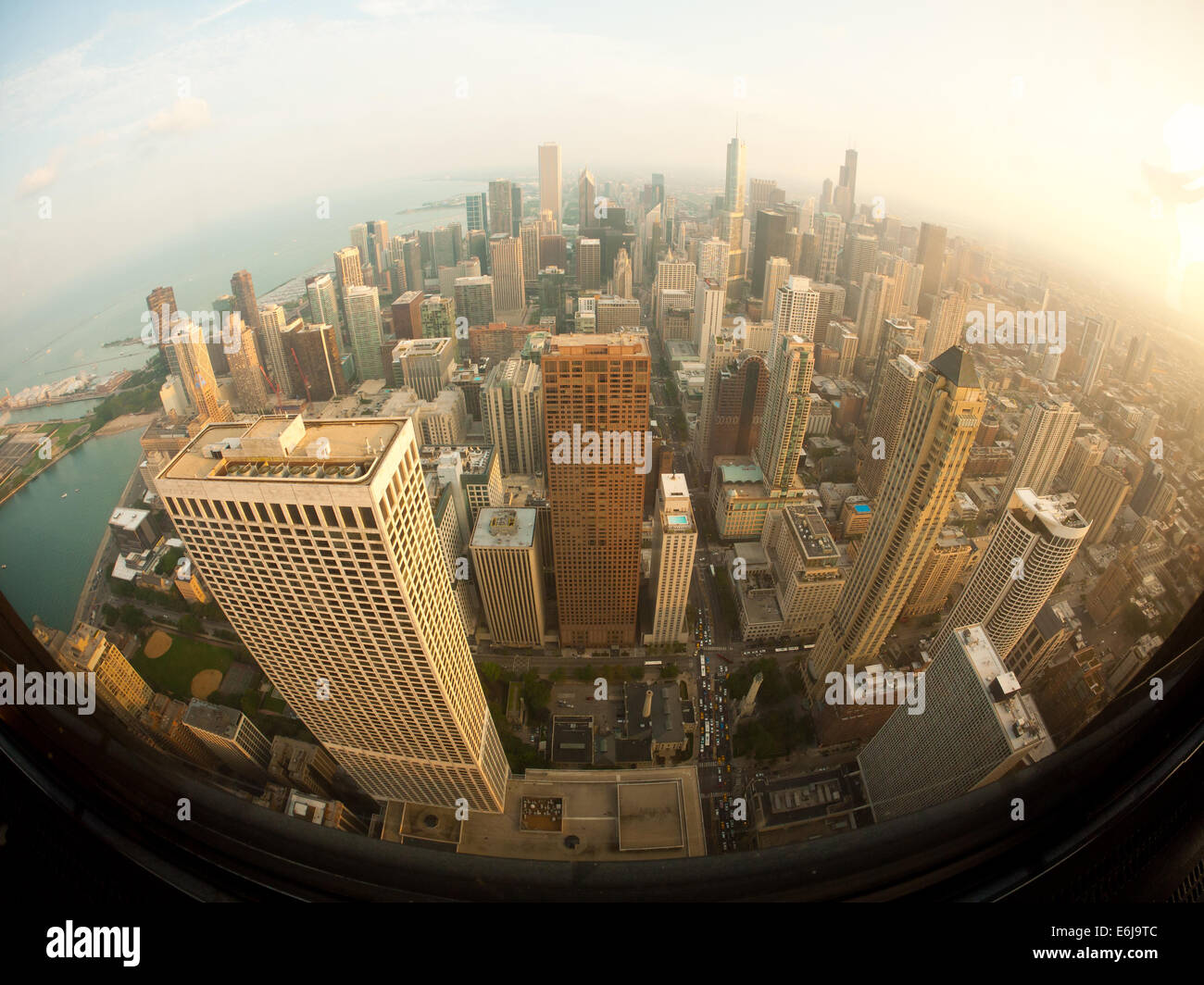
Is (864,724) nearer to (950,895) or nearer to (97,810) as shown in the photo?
(950,895)

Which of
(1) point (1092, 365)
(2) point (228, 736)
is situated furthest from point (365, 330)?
(1) point (1092, 365)

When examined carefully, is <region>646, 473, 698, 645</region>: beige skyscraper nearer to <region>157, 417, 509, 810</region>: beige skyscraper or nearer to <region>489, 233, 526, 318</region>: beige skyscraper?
<region>157, 417, 509, 810</region>: beige skyscraper

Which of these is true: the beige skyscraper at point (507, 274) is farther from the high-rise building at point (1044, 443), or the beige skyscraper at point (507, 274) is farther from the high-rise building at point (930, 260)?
the high-rise building at point (1044, 443)

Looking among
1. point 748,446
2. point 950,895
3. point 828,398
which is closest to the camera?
point 950,895

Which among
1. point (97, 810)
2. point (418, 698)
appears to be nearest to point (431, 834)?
point (418, 698)

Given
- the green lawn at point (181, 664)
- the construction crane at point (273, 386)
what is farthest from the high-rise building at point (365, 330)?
the green lawn at point (181, 664)

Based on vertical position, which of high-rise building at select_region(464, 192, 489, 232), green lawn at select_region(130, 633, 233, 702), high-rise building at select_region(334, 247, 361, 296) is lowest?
green lawn at select_region(130, 633, 233, 702)

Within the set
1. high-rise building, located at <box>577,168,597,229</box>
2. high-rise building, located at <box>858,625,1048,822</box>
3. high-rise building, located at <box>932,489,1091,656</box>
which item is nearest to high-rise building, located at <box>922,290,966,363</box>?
high-rise building, located at <box>932,489,1091,656</box>
